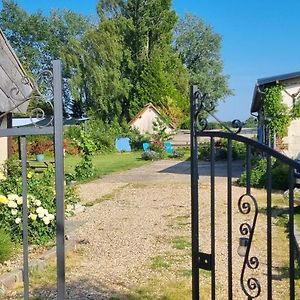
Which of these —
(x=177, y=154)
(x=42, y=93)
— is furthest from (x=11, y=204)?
(x=177, y=154)

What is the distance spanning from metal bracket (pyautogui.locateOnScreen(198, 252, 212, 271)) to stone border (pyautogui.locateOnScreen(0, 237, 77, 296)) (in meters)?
2.68

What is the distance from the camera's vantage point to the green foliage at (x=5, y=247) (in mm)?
5516

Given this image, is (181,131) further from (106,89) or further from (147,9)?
(147,9)

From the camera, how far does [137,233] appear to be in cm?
802

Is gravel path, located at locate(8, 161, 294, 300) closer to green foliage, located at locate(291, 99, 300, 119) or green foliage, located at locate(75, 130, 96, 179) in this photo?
green foliage, located at locate(75, 130, 96, 179)

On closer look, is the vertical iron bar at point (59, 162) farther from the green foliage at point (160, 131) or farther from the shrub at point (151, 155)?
the green foliage at point (160, 131)

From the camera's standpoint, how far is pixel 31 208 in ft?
20.2

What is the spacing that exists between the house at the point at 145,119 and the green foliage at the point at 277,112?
80.3 feet

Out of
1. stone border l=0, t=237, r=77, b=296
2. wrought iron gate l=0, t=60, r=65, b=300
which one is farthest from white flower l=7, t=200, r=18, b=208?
wrought iron gate l=0, t=60, r=65, b=300

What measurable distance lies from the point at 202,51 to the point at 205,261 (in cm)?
4982

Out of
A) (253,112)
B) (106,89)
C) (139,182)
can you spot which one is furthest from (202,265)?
(106,89)

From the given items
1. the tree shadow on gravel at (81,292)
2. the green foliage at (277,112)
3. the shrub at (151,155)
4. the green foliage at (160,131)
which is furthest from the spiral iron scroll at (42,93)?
the green foliage at (160,131)

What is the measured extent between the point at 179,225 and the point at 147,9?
34.4m

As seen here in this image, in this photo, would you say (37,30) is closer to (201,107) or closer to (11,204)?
(11,204)
